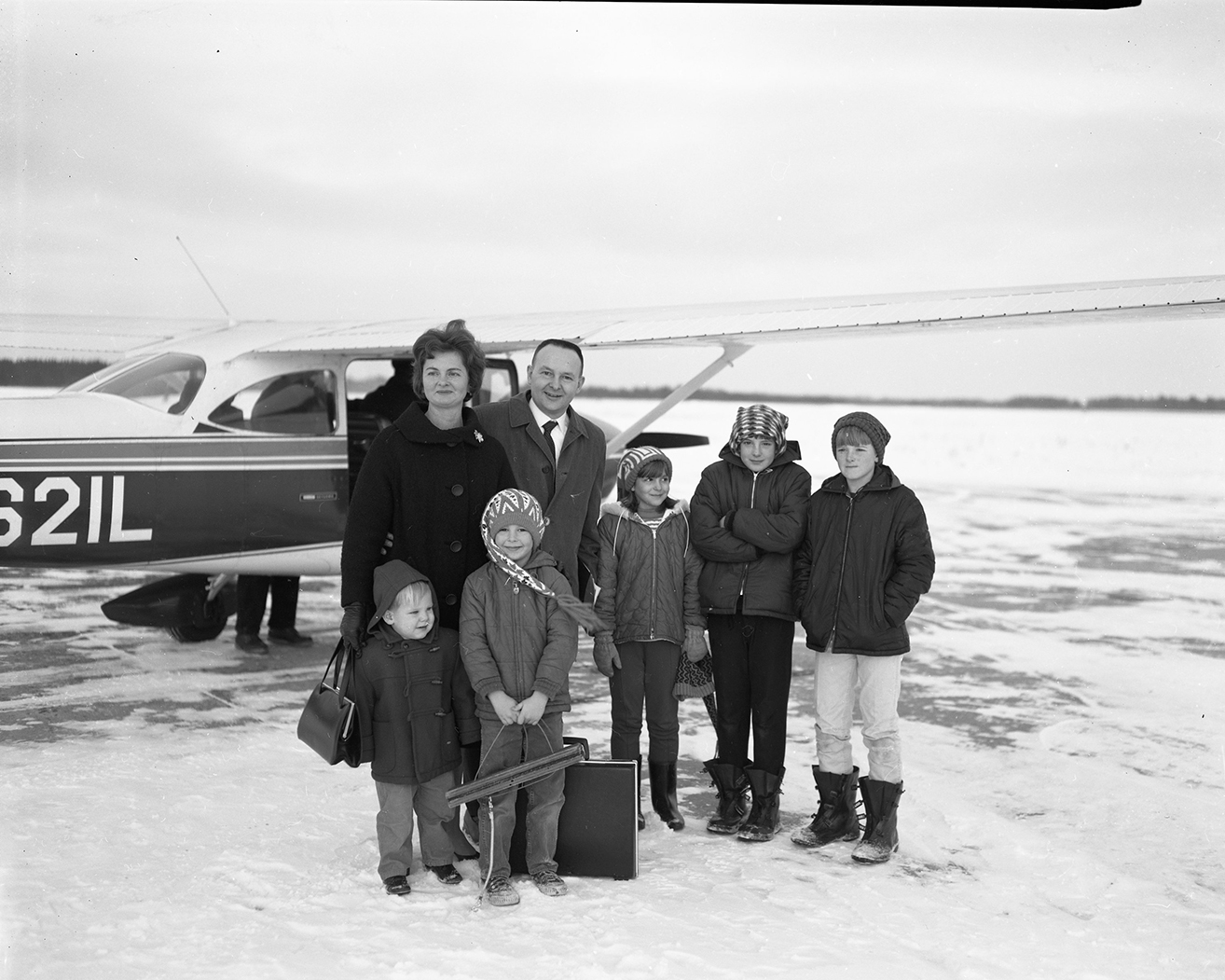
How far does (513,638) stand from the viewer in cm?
320

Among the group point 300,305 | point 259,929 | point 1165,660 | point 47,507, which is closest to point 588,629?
point 259,929

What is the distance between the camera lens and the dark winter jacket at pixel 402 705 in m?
3.15

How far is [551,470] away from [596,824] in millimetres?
1170

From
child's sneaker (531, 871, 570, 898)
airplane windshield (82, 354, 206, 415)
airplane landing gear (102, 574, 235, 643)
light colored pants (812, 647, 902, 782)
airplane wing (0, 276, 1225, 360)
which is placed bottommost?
child's sneaker (531, 871, 570, 898)

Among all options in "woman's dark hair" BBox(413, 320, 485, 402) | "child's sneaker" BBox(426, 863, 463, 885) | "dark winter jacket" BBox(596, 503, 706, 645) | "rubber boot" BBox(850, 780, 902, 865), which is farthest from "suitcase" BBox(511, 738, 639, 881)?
"woman's dark hair" BBox(413, 320, 485, 402)

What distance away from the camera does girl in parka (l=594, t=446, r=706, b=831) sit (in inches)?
148

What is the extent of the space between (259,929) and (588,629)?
4.04 feet

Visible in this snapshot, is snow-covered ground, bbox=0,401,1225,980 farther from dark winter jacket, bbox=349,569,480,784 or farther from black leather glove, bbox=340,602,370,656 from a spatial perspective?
black leather glove, bbox=340,602,370,656

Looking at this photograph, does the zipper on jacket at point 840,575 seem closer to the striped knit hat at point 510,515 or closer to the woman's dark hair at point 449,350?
the striped knit hat at point 510,515

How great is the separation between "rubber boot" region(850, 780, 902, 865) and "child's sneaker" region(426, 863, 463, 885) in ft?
4.24

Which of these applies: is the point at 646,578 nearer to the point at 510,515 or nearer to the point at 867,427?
the point at 510,515

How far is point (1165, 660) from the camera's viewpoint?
6707 millimetres

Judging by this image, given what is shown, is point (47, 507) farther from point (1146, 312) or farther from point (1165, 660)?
point (1165, 660)

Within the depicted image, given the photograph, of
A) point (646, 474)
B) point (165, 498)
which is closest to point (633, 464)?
point (646, 474)
